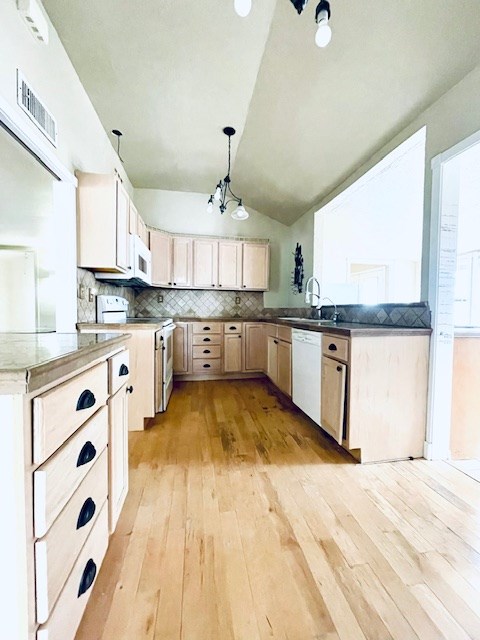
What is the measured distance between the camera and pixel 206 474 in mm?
1719

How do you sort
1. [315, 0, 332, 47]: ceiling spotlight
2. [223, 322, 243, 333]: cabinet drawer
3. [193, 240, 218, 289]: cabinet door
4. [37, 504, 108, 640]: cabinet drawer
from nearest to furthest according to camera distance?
[37, 504, 108, 640]: cabinet drawer < [315, 0, 332, 47]: ceiling spotlight < [223, 322, 243, 333]: cabinet drawer < [193, 240, 218, 289]: cabinet door

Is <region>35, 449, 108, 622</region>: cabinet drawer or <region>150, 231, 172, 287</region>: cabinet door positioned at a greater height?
<region>150, 231, 172, 287</region>: cabinet door

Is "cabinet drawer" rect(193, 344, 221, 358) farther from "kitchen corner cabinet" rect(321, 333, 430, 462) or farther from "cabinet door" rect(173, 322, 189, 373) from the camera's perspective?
"kitchen corner cabinet" rect(321, 333, 430, 462)

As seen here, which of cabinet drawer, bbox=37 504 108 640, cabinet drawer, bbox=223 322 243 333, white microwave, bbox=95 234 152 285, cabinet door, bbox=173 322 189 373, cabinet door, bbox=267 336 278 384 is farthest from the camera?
cabinet drawer, bbox=223 322 243 333

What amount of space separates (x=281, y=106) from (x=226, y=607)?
3.19 m

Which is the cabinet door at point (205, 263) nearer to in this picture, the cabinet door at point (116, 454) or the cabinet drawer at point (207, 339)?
the cabinet drawer at point (207, 339)

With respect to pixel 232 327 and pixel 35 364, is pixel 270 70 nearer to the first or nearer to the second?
pixel 35 364

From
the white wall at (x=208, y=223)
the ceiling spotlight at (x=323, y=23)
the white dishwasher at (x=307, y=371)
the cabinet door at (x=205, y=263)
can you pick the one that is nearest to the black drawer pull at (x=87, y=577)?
the white dishwasher at (x=307, y=371)

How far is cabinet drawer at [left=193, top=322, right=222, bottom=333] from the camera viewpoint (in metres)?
3.87

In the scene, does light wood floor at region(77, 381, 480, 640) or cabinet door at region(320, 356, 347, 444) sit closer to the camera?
light wood floor at region(77, 381, 480, 640)

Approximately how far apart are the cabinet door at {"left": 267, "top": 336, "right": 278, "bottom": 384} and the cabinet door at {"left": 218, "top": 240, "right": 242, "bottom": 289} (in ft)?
3.55

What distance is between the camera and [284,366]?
3055 millimetres

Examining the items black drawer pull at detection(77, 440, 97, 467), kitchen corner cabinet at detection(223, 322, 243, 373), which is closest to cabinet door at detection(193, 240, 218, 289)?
kitchen corner cabinet at detection(223, 322, 243, 373)

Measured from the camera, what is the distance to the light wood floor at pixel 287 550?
2.99 feet
